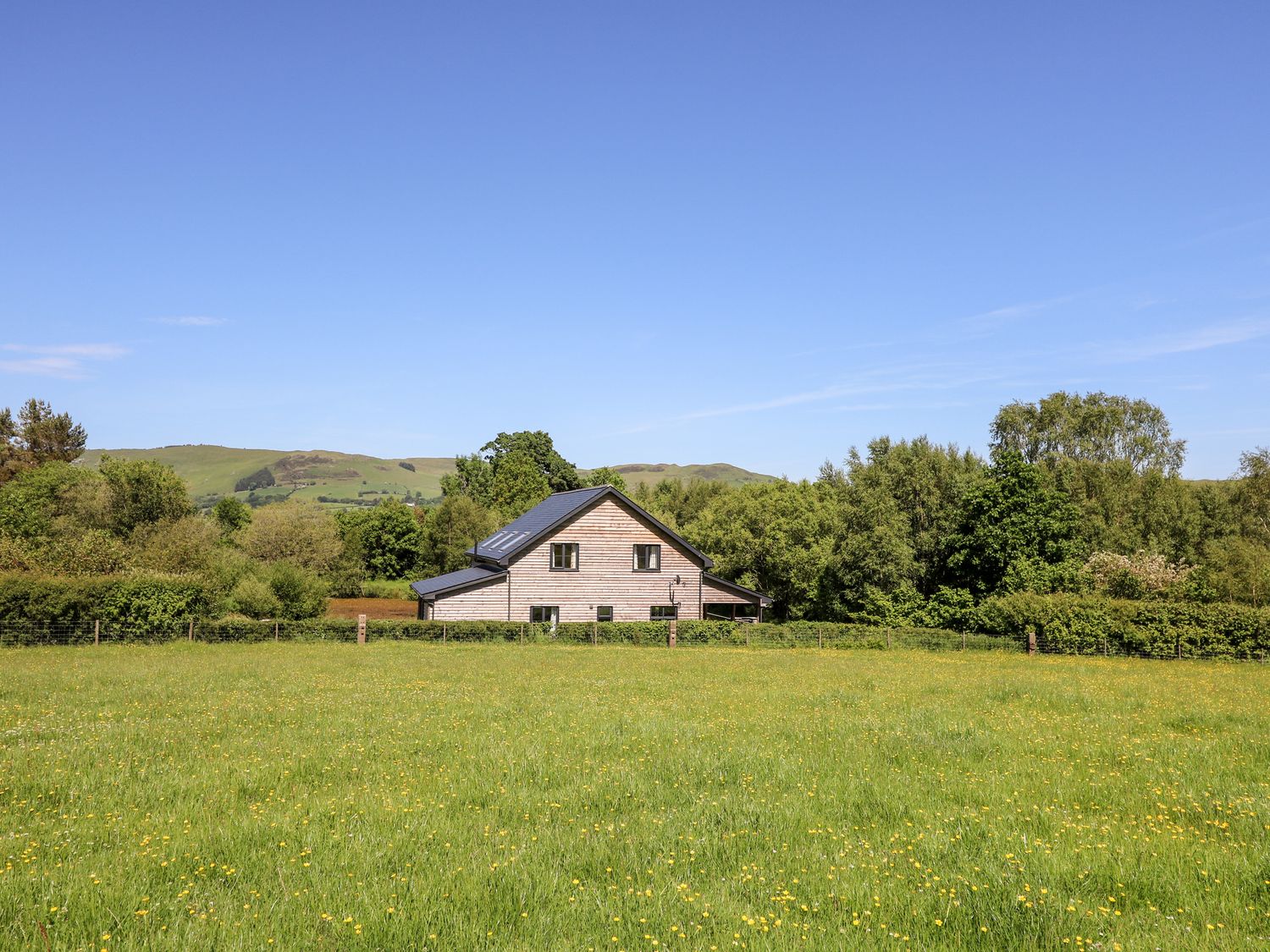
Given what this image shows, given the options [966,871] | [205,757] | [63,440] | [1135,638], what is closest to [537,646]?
[205,757]

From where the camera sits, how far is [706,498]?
98.8m

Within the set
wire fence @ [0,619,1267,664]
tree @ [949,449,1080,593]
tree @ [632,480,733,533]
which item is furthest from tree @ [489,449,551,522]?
tree @ [949,449,1080,593]

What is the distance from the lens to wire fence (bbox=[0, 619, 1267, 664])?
35094 mm

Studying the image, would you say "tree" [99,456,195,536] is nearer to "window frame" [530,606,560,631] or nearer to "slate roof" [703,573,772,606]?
"window frame" [530,606,560,631]

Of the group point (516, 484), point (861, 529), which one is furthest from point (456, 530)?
point (861, 529)

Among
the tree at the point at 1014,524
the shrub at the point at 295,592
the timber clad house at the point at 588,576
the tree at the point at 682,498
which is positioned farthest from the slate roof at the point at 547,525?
the tree at the point at 682,498

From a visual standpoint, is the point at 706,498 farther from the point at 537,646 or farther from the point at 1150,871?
the point at 1150,871

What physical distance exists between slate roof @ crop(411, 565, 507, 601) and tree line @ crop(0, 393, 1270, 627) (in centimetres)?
586

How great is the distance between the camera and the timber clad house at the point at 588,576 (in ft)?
151

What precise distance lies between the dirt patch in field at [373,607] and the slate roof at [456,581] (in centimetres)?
1350

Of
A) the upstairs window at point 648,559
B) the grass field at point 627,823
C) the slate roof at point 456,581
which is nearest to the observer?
the grass field at point 627,823

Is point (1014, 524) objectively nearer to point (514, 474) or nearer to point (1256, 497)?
point (1256, 497)

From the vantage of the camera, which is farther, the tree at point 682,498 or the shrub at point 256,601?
the tree at point 682,498

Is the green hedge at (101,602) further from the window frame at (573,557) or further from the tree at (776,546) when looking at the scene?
the tree at (776,546)
